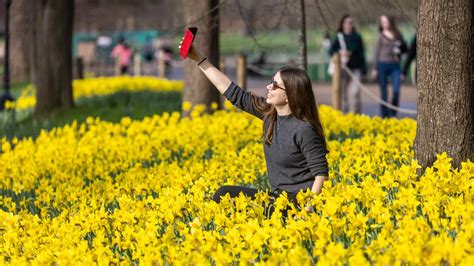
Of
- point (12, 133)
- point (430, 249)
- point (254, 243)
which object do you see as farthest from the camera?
point (12, 133)

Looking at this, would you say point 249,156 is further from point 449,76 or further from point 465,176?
point 465,176

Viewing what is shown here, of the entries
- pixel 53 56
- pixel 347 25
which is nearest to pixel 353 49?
pixel 347 25

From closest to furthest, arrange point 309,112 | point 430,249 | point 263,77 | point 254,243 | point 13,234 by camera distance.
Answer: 1. point 430,249
2. point 254,243
3. point 13,234
4. point 309,112
5. point 263,77

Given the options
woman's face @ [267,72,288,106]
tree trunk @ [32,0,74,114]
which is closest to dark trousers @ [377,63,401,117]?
tree trunk @ [32,0,74,114]

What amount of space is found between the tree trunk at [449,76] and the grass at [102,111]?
7.82 metres

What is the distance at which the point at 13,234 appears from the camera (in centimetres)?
575

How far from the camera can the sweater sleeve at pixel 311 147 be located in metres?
6.21

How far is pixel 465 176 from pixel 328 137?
171 inches

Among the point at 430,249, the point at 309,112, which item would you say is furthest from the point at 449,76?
the point at 430,249

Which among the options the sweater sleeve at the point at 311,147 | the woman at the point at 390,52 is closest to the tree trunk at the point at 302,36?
the woman at the point at 390,52

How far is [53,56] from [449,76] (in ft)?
36.3

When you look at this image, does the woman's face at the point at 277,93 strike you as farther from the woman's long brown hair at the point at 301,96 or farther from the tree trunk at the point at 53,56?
the tree trunk at the point at 53,56

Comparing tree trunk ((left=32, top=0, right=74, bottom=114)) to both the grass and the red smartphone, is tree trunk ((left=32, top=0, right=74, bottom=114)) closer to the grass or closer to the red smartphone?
the grass

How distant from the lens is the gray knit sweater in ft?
20.6
